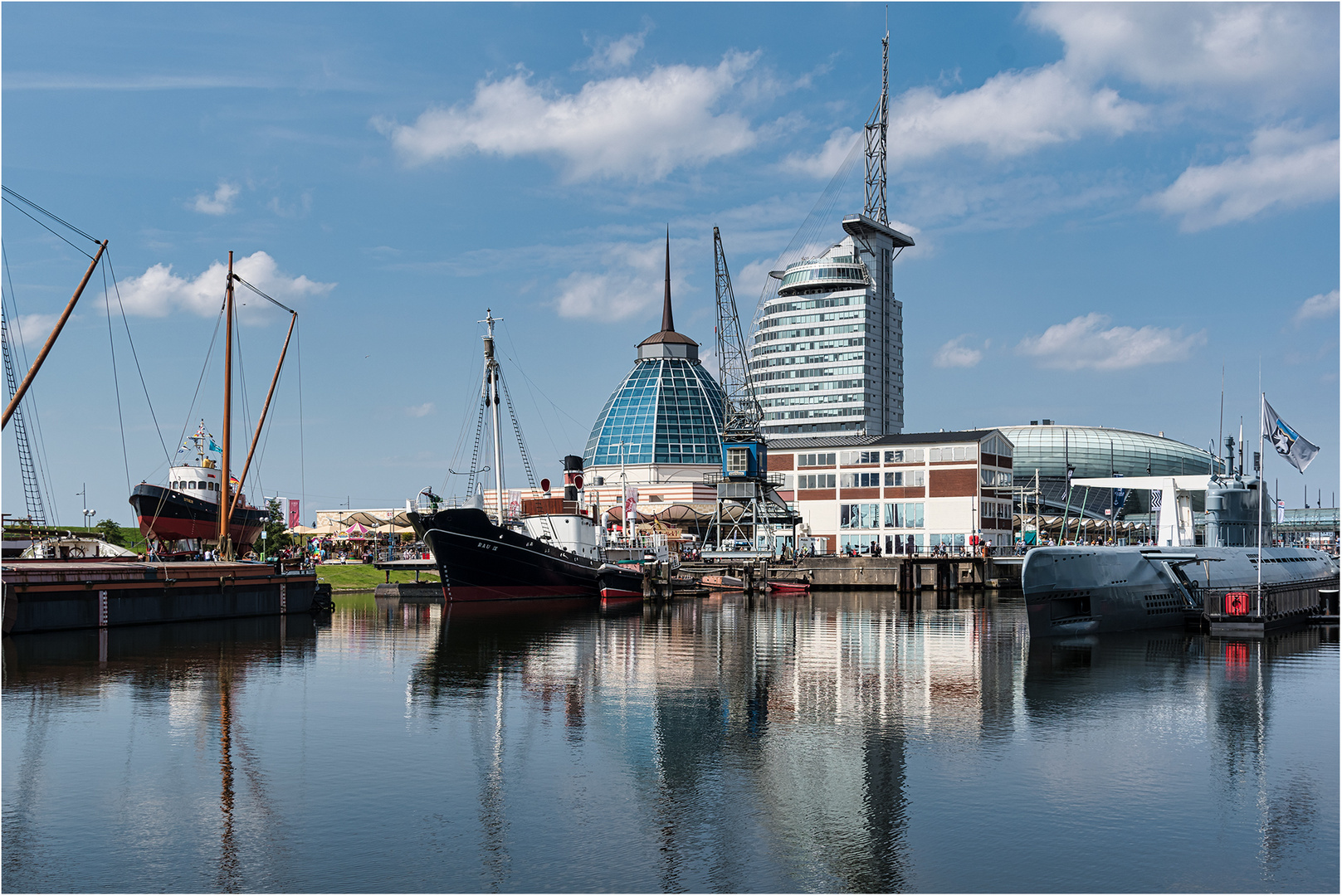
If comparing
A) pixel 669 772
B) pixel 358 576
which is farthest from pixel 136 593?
pixel 358 576

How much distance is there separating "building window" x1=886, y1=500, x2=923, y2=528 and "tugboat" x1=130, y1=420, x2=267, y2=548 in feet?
254

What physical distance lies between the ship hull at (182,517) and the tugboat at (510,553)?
1739 cm

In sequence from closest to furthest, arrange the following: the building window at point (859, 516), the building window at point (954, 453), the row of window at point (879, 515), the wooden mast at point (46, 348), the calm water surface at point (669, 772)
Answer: the calm water surface at point (669, 772), the wooden mast at point (46, 348), the building window at point (954, 453), the row of window at point (879, 515), the building window at point (859, 516)

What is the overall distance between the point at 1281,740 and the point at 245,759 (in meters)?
27.6

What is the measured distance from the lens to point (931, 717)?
3347cm

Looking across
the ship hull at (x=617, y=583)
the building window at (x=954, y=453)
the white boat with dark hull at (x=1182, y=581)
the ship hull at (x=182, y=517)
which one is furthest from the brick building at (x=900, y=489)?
the ship hull at (x=182, y=517)

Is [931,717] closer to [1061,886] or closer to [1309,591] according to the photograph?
[1061,886]

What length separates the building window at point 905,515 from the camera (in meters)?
143

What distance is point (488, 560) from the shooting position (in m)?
91.4

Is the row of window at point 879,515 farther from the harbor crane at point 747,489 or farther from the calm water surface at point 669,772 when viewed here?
the calm water surface at point 669,772

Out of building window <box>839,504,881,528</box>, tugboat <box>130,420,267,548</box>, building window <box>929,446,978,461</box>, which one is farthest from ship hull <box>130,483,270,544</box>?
building window <box>929,446,978,461</box>

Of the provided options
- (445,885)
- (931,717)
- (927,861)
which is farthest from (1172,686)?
(445,885)

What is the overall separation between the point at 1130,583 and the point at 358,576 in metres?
79.6

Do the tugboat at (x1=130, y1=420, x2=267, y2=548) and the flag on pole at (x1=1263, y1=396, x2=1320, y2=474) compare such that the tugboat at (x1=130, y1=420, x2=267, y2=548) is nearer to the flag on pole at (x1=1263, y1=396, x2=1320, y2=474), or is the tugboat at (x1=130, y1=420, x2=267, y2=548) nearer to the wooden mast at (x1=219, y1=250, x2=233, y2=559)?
→ the wooden mast at (x1=219, y1=250, x2=233, y2=559)
